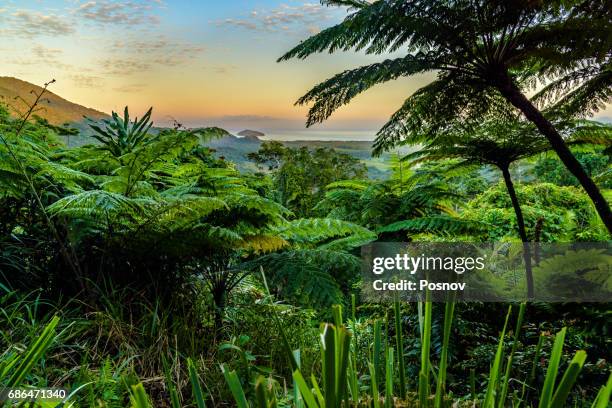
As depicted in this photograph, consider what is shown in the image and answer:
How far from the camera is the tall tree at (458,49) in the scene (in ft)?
8.96

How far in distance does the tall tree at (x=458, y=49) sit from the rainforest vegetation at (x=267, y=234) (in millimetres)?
12

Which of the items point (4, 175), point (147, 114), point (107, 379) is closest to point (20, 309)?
point (4, 175)

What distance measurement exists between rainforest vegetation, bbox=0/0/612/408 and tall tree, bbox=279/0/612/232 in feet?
0.04

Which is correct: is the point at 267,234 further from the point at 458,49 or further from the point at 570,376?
the point at 570,376

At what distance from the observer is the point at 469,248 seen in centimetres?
330

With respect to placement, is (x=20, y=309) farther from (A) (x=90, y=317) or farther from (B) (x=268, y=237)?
(B) (x=268, y=237)

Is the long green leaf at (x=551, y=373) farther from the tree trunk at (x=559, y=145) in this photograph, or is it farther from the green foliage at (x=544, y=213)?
the green foliage at (x=544, y=213)

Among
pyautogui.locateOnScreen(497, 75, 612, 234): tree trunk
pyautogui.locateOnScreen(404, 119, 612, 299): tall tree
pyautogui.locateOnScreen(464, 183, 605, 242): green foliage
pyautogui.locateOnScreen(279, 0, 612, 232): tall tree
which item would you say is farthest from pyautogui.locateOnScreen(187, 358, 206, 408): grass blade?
pyautogui.locateOnScreen(464, 183, 605, 242): green foliage

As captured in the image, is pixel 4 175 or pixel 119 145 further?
pixel 119 145

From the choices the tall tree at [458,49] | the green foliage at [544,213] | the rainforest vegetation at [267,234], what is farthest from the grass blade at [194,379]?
the green foliage at [544,213]

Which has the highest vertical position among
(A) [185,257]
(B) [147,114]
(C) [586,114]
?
(C) [586,114]

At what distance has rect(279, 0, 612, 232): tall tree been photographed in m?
2.73

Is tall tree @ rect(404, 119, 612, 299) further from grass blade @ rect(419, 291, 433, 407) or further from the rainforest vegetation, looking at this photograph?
grass blade @ rect(419, 291, 433, 407)

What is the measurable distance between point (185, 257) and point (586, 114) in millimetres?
3190
